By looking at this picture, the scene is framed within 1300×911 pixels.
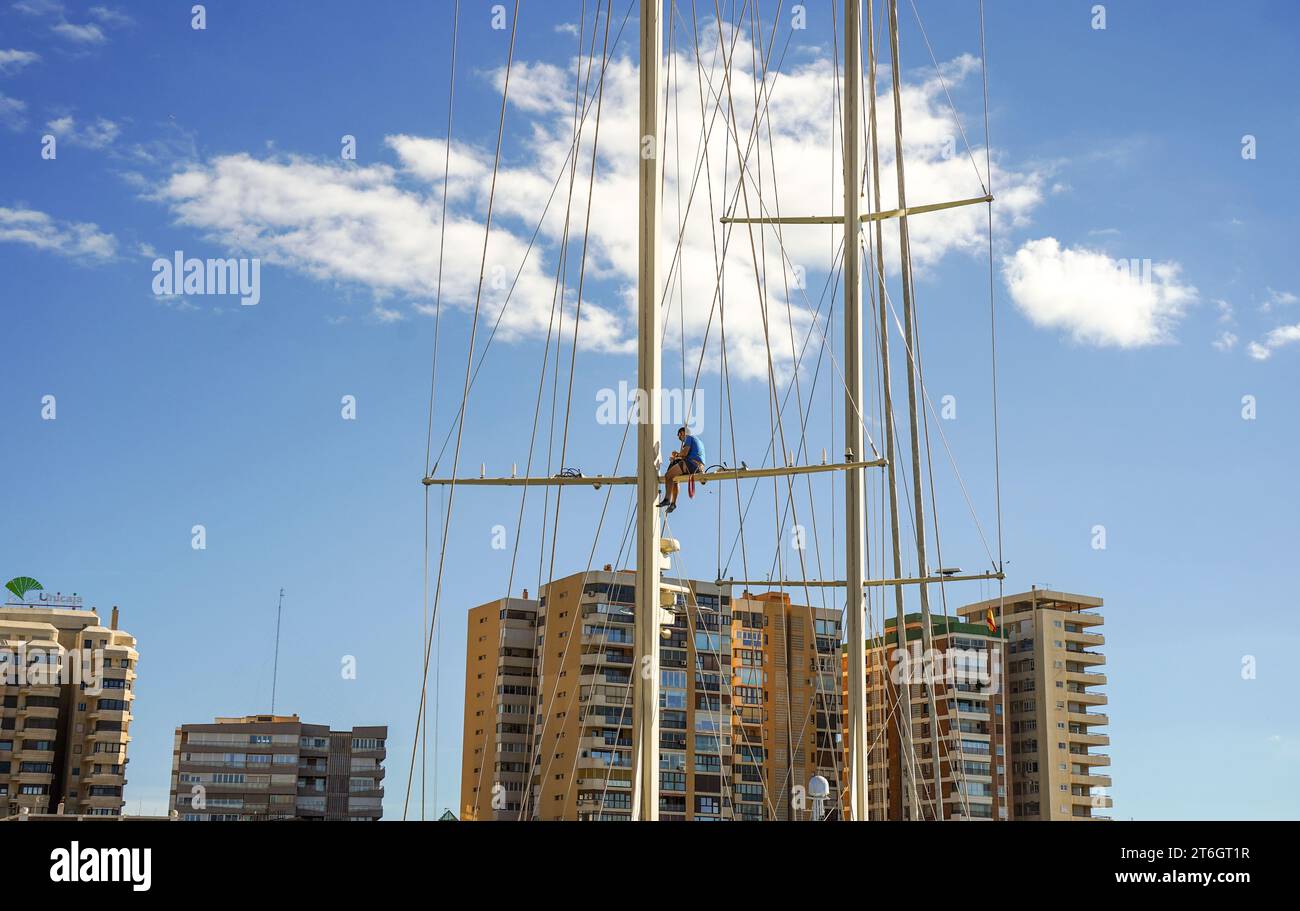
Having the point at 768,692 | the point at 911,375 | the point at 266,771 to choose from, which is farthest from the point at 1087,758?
the point at 911,375

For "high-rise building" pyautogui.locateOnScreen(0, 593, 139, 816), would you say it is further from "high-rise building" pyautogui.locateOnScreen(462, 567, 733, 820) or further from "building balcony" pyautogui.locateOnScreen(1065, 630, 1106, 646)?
"building balcony" pyautogui.locateOnScreen(1065, 630, 1106, 646)

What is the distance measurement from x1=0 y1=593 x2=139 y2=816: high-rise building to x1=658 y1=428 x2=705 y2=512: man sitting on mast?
10376cm

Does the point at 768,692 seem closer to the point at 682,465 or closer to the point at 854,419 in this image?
the point at 854,419

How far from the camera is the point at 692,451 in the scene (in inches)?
528

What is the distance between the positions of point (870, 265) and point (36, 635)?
332 ft

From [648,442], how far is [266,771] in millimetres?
135901

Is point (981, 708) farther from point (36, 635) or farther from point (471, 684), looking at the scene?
point (36, 635)

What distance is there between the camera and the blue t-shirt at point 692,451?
13.4 m

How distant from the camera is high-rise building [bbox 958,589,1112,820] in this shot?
128125 mm

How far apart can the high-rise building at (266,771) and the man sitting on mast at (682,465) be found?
5029 inches

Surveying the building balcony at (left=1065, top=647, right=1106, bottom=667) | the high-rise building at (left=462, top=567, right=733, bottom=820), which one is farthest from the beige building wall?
the building balcony at (left=1065, top=647, right=1106, bottom=667)
